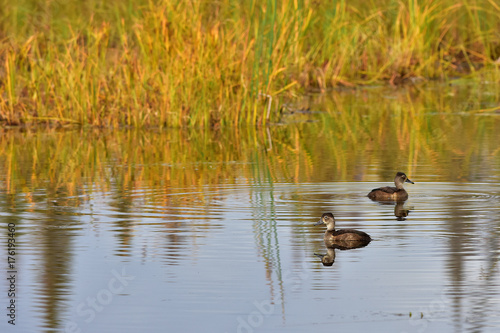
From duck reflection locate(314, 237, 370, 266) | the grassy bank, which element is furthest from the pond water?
the grassy bank

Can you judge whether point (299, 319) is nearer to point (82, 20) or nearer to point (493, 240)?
point (493, 240)

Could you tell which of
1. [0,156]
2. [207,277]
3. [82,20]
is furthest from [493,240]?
[82,20]

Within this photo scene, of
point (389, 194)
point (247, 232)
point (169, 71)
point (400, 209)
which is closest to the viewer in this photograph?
point (247, 232)

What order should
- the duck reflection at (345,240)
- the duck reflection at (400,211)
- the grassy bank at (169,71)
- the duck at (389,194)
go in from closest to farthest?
the duck reflection at (345,240), the duck reflection at (400,211), the duck at (389,194), the grassy bank at (169,71)

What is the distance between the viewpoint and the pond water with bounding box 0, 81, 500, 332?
584 cm

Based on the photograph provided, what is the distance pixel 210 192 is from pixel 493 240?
10.4 feet

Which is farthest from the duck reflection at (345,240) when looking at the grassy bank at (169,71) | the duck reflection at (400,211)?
the grassy bank at (169,71)

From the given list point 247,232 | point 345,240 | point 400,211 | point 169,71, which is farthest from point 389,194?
point 169,71

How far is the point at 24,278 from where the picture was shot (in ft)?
22.0

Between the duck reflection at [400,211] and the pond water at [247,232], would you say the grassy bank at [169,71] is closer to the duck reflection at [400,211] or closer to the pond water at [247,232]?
the pond water at [247,232]

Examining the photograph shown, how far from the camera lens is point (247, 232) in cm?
810

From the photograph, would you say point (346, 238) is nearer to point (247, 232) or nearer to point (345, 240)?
point (345, 240)

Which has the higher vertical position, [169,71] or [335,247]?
[169,71]

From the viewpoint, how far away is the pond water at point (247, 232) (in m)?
5.84
